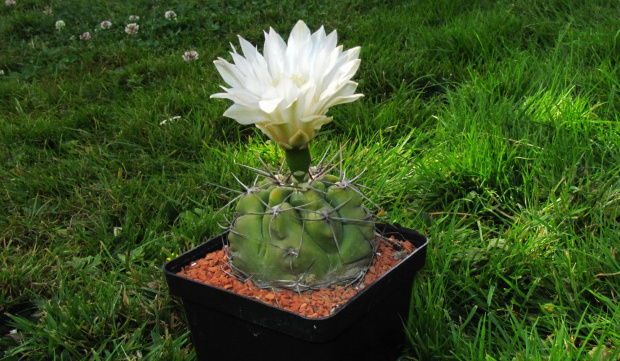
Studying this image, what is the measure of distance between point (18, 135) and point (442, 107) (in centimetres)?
215

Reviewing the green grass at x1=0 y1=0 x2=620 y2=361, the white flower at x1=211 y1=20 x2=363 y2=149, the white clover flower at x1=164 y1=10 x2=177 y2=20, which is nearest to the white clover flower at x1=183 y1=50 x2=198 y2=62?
the green grass at x1=0 y1=0 x2=620 y2=361

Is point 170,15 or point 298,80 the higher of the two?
point 298,80

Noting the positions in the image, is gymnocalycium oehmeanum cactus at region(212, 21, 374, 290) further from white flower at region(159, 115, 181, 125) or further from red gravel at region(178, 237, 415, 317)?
white flower at region(159, 115, 181, 125)

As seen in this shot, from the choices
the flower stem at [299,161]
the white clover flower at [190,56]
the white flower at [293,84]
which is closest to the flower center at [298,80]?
the white flower at [293,84]

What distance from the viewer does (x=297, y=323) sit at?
50.9 inches

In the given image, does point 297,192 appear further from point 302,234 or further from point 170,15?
point 170,15

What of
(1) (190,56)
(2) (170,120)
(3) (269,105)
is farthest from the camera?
(1) (190,56)

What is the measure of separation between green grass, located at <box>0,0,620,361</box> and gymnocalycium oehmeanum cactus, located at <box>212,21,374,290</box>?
0.39 meters

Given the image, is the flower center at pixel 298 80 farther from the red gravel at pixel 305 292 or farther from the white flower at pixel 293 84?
the red gravel at pixel 305 292

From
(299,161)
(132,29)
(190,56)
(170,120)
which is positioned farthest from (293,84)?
(132,29)

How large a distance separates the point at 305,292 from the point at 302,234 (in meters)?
0.14

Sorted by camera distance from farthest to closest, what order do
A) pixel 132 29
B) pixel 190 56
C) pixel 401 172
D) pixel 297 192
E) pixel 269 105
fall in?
1. pixel 132 29
2. pixel 190 56
3. pixel 401 172
4. pixel 297 192
5. pixel 269 105

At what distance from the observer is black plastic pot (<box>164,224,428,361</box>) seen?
4.32ft

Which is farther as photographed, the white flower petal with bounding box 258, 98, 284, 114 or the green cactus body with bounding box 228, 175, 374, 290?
the green cactus body with bounding box 228, 175, 374, 290
